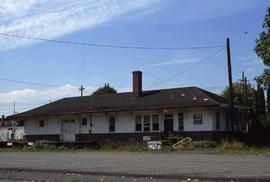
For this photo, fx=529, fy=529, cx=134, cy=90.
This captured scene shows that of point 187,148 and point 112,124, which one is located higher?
point 112,124

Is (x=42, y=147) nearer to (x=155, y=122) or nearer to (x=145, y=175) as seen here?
(x=155, y=122)

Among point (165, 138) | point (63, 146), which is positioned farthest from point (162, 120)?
point (63, 146)

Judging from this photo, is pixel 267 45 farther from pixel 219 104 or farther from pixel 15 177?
pixel 15 177

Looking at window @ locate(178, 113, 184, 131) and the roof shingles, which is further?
window @ locate(178, 113, 184, 131)

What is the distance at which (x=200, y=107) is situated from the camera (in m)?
42.1

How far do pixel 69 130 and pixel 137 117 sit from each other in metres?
7.93

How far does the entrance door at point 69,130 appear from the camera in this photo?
49969 millimetres

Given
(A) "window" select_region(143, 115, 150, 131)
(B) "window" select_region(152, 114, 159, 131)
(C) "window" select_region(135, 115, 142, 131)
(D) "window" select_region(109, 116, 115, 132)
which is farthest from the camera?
(D) "window" select_region(109, 116, 115, 132)

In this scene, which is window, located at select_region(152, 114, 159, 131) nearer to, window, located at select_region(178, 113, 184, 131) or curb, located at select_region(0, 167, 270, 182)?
window, located at select_region(178, 113, 184, 131)

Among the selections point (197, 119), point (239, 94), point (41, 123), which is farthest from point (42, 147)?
point (239, 94)

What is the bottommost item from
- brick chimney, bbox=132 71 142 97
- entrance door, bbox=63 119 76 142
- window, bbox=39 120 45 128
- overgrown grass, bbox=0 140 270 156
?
overgrown grass, bbox=0 140 270 156

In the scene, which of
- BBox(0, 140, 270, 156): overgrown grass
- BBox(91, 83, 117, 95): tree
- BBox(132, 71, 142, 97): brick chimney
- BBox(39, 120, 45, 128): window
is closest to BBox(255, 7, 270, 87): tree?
BBox(0, 140, 270, 156): overgrown grass

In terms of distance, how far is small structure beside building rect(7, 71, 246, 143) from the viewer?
4281 centimetres

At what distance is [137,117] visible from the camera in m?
46.0
